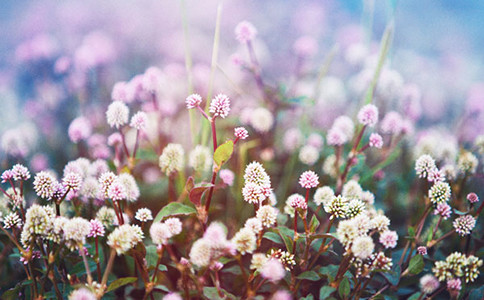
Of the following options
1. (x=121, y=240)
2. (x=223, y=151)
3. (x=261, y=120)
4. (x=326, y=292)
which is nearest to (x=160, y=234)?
(x=121, y=240)

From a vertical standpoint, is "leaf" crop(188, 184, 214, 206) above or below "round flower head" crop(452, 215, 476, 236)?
above

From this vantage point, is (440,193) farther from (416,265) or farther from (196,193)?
(196,193)

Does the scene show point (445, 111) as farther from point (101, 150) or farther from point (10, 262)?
point (10, 262)

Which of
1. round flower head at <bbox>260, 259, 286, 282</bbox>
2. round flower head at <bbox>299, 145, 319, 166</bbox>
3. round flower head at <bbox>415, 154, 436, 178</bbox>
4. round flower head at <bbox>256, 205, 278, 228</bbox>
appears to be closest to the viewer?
round flower head at <bbox>260, 259, 286, 282</bbox>

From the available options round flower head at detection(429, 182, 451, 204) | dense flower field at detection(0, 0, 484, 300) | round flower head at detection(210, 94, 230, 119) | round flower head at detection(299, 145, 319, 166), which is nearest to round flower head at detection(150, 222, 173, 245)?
dense flower field at detection(0, 0, 484, 300)

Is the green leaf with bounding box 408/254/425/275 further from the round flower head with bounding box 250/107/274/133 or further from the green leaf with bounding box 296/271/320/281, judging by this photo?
the round flower head with bounding box 250/107/274/133

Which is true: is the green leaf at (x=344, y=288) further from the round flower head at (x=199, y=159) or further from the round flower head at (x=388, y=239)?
the round flower head at (x=199, y=159)

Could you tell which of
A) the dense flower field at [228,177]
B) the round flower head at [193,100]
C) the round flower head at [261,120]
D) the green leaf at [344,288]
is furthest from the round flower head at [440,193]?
the round flower head at [261,120]

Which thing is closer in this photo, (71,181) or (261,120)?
(71,181)
